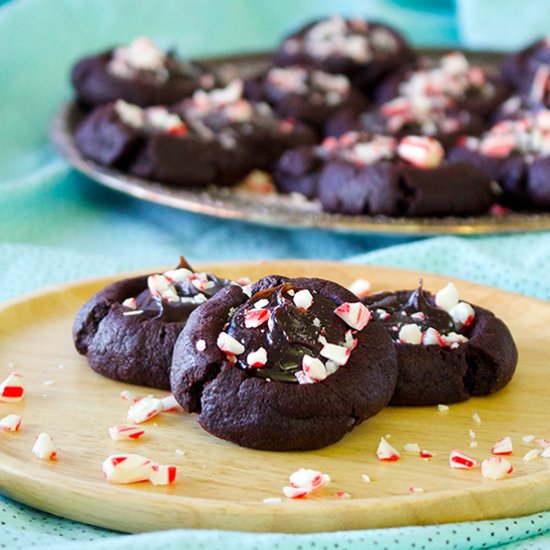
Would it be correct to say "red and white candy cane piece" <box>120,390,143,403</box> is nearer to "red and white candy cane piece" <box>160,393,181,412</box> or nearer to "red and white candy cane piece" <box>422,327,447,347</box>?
"red and white candy cane piece" <box>160,393,181,412</box>

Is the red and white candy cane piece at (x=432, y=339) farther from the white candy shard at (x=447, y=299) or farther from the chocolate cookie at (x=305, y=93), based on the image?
the chocolate cookie at (x=305, y=93)

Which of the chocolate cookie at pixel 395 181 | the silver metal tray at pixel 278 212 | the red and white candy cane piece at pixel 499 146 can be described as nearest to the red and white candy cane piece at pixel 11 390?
the silver metal tray at pixel 278 212

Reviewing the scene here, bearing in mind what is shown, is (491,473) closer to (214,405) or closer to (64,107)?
(214,405)

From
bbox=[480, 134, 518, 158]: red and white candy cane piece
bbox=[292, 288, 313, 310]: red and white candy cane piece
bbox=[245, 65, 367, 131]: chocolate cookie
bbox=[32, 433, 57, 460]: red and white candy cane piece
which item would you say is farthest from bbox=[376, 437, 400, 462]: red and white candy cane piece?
bbox=[245, 65, 367, 131]: chocolate cookie

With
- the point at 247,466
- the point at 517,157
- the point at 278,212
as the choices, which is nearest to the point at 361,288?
the point at 247,466

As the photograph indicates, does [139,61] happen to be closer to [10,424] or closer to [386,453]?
[10,424]

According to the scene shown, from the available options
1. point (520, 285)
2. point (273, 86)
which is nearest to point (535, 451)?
point (520, 285)
